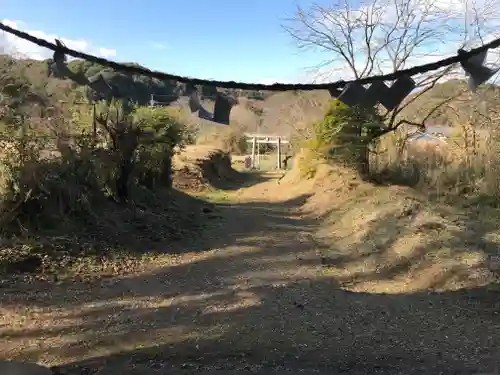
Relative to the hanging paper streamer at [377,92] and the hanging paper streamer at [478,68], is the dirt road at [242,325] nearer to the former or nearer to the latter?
the hanging paper streamer at [377,92]

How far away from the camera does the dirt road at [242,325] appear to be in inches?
199

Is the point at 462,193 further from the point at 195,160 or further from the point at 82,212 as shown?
the point at 195,160

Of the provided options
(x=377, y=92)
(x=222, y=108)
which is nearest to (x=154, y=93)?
(x=222, y=108)

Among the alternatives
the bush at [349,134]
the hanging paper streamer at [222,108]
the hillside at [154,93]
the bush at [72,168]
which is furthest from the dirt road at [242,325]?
the bush at [349,134]

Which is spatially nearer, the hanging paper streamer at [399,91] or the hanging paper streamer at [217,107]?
the hanging paper streamer at [399,91]

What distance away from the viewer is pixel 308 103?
24000 mm

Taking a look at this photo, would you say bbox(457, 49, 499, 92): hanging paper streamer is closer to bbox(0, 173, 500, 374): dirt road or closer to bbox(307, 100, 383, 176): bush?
bbox(0, 173, 500, 374): dirt road

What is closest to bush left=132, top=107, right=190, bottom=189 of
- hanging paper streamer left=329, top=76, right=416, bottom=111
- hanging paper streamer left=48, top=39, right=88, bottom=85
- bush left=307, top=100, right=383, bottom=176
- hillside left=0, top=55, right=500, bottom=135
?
hillside left=0, top=55, right=500, bottom=135

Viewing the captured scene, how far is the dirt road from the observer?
16.6ft

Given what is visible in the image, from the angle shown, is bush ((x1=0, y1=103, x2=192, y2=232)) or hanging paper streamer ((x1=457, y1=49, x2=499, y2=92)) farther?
bush ((x1=0, y1=103, x2=192, y2=232))

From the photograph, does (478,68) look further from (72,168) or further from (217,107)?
(72,168)

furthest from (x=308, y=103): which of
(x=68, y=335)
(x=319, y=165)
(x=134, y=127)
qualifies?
(x=68, y=335)

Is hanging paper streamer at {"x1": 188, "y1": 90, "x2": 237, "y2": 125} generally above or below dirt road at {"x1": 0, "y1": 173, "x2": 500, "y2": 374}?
above

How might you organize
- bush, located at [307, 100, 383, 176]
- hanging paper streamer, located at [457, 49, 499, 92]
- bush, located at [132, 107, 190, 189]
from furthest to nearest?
bush, located at [307, 100, 383, 176] < bush, located at [132, 107, 190, 189] < hanging paper streamer, located at [457, 49, 499, 92]
